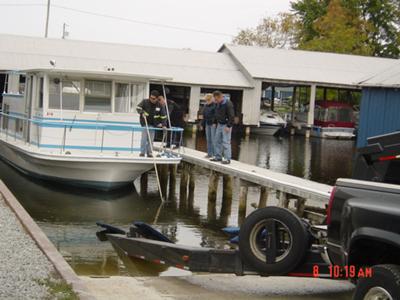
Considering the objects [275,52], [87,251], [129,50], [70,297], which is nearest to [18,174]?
[87,251]

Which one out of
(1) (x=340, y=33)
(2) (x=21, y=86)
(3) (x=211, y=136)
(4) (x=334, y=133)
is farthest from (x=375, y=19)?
(3) (x=211, y=136)

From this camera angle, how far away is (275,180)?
1439cm

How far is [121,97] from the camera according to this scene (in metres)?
17.6

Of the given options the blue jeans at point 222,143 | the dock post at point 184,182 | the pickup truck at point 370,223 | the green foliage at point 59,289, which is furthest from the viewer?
the dock post at point 184,182

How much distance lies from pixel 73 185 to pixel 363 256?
12813mm

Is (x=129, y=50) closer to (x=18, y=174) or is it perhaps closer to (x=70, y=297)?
(x=18, y=174)

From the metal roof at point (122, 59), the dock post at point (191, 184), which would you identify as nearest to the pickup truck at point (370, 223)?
the dock post at point (191, 184)

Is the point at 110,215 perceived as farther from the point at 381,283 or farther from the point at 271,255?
the point at 381,283

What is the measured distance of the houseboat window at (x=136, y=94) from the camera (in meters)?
17.8

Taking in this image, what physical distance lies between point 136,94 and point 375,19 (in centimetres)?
5571

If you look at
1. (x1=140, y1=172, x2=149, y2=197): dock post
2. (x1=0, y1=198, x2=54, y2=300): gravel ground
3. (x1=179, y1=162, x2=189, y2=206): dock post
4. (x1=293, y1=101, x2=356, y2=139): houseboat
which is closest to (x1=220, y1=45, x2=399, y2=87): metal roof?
(x1=293, y1=101, x2=356, y2=139): houseboat

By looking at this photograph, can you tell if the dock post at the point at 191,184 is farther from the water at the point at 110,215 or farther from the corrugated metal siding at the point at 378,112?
the corrugated metal siding at the point at 378,112

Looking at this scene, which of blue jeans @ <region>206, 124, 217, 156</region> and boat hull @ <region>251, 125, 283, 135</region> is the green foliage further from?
boat hull @ <region>251, 125, 283, 135</region>

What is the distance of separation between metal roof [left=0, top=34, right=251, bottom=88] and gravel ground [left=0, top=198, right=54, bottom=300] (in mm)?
31302
